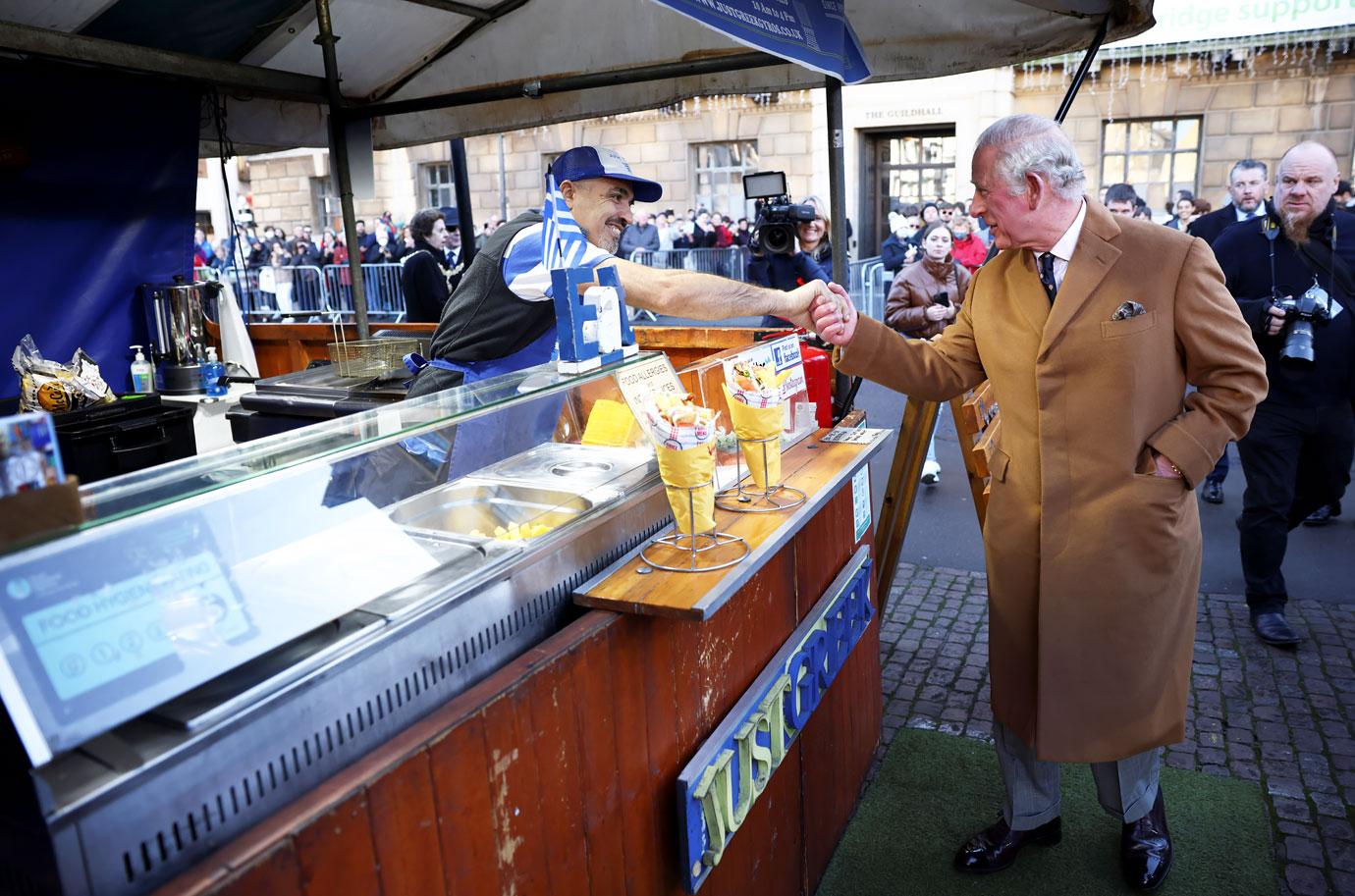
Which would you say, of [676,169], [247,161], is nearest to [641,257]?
[676,169]

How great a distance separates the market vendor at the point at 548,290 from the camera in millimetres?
2719

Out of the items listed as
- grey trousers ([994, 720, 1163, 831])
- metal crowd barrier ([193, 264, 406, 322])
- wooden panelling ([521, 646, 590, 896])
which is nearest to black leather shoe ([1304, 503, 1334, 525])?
grey trousers ([994, 720, 1163, 831])

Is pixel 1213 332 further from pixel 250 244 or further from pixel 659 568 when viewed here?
pixel 250 244

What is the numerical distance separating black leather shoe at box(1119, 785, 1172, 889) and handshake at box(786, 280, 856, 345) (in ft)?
5.62

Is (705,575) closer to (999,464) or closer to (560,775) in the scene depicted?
(560,775)

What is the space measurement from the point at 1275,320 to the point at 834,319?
2754mm

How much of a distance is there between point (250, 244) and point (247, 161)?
714 cm

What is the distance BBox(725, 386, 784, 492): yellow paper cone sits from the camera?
8.09 ft

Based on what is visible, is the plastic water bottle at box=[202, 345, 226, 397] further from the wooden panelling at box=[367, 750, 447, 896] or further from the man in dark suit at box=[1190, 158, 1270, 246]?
the man in dark suit at box=[1190, 158, 1270, 246]

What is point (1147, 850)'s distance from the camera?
2895 millimetres

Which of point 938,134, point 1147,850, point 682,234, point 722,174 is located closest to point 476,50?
point 1147,850

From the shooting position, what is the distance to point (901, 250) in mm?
12961

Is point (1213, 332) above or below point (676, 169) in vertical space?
below

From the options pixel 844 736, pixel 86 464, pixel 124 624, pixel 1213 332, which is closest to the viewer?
pixel 124 624
